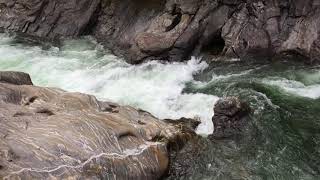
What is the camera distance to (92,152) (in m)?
10.3

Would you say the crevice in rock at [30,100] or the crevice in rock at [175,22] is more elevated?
the crevice in rock at [175,22]

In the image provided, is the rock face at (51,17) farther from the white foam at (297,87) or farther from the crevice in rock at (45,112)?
the crevice in rock at (45,112)

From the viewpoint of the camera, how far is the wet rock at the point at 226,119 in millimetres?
12352

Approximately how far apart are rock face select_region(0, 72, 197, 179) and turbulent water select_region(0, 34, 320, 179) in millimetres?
1218

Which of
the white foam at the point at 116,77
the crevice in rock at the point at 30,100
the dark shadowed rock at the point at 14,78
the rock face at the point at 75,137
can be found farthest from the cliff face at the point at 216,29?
the crevice in rock at the point at 30,100

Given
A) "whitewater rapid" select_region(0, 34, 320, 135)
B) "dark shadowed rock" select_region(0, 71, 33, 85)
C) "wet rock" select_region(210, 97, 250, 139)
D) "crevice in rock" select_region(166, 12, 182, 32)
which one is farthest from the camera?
"crevice in rock" select_region(166, 12, 182, 32)

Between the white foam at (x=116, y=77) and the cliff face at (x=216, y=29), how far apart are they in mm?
730

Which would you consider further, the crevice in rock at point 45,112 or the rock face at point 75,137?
the crevice in rock at point 45,112

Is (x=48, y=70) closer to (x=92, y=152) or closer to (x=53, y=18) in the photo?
(x=53, y=18)

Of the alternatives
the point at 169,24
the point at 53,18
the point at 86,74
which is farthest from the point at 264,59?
the point at 53,18

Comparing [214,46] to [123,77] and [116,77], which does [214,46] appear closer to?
[123,77]

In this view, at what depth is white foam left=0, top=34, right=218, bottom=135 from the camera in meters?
14.8

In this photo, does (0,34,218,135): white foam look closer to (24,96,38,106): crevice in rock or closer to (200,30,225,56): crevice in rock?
(200,30,225,56): crevice in rock

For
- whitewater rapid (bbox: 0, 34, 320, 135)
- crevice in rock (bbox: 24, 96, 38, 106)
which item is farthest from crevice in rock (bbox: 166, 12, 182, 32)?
crevice in rock (bbox: 24, 96, 38, 106)
